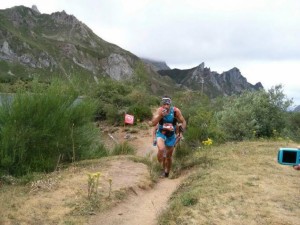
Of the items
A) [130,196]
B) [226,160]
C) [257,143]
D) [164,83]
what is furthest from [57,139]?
[164,83]

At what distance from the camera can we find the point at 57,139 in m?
8.58

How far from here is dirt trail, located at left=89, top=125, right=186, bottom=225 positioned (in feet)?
19.7

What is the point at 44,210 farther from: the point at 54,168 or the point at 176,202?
the point at 54,168

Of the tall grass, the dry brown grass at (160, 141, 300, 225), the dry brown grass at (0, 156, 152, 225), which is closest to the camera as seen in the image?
the dry brown grass at (160, 141, 300, 225)

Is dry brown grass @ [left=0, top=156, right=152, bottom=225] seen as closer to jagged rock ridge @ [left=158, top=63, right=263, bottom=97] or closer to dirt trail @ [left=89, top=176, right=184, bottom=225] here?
dirt trail @ [left=89, top=176, right=184, bottom=225]

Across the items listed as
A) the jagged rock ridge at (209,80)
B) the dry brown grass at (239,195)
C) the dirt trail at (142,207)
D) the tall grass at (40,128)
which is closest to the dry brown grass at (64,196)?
the dirt trail at (142,207)

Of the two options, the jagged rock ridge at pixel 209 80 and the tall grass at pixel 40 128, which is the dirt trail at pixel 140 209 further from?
the jagged rock ridge at pixel 209 80

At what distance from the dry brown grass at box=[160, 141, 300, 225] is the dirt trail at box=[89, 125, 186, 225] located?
0.85 feet

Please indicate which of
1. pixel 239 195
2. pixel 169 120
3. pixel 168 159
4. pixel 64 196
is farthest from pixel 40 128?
pixel 239 195

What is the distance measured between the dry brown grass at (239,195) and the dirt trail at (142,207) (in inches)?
10.2

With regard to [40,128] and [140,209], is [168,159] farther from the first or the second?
[40,128]

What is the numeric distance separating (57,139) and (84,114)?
1007 mm

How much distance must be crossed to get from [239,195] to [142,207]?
1.53 meters

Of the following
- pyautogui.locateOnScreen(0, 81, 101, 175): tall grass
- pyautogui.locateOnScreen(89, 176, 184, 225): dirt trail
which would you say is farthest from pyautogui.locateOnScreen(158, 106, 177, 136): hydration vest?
pyautogui.locateOnScreen(0, 81, 101, 175): tall grass
